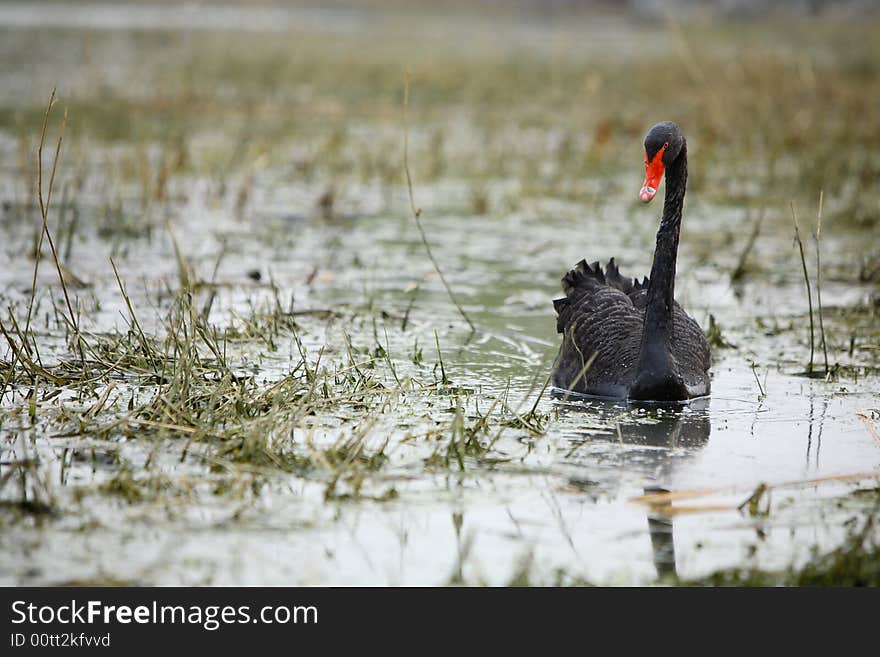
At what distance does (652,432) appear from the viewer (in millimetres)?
5086

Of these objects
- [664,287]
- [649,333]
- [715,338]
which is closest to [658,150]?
[664,287]

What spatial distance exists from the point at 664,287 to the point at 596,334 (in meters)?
0.41

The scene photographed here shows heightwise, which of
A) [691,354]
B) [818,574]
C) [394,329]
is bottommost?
[818,574]

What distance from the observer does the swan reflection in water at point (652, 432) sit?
4.45 m

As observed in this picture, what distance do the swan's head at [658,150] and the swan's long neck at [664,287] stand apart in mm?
93

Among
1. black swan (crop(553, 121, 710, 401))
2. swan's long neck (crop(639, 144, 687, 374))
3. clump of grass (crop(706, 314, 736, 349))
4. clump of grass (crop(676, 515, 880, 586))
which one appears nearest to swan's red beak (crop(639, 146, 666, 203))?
black swan (crop(553, 121, 710, 401))

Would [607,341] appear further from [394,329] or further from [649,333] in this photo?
[394,329]

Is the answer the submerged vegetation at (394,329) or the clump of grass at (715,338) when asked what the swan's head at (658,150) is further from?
the clump of grass at (715,338)

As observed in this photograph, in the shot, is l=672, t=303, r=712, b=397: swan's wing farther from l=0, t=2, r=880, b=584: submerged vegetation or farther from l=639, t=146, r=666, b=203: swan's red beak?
l=639, t=146, r=666, b=203: swan's red beak

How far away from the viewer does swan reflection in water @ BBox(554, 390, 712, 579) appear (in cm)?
445

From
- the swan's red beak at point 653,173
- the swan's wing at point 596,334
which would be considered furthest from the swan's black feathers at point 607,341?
the swan's red beak at point 653,173

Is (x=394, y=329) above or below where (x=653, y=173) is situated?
below
